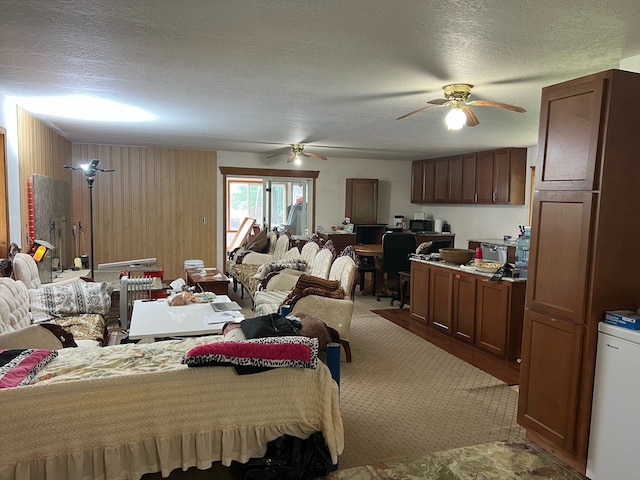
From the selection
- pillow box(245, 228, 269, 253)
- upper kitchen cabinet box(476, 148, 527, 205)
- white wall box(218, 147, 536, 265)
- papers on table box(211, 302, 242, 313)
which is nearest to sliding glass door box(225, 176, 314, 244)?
white wall box(218, 147, 536, 265)

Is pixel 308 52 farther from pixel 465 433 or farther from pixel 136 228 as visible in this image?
pixel 136 228

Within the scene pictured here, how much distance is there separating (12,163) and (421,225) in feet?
22.8

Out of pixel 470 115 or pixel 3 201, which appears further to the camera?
pixel 3 201

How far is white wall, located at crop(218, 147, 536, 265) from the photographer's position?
7.74 meters

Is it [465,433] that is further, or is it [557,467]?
[465,433]

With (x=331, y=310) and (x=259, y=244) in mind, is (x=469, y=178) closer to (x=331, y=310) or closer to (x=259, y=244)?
(x=259, y=244)

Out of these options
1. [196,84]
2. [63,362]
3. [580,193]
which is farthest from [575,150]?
[63,362]

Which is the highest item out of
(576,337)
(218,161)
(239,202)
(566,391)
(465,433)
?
(218,161)

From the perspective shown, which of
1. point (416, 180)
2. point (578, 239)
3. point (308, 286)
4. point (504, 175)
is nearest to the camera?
point (578, 239)

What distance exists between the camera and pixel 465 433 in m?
2.87

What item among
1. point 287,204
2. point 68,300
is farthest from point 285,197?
point 68,300

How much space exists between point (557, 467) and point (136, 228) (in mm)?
7003

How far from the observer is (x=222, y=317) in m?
3.77

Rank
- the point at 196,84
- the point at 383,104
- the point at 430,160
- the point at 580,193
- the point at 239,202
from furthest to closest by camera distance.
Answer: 1. the point at 239,202
2. the point at 430,160
3. the point at 383,104
4. the point at 196,84
5. the point at 580,193
